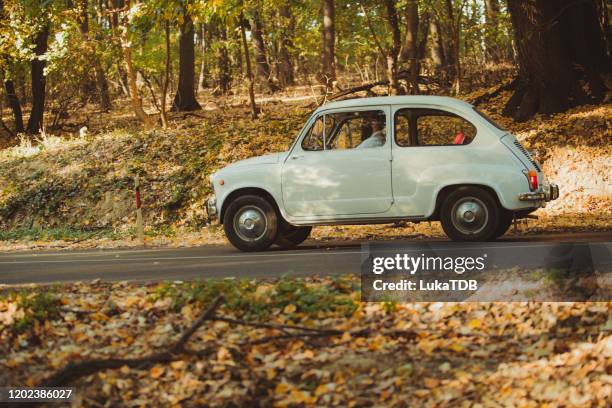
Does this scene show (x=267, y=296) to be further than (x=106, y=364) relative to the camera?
Yes

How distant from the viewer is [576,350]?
283 inches

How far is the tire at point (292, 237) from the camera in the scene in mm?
13922

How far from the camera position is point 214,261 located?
12164 mm

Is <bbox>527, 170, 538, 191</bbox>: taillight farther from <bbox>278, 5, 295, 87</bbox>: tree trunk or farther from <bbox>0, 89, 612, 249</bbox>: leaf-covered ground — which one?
<bbox>278, 5, 295, 87</bbox>: tree trunk

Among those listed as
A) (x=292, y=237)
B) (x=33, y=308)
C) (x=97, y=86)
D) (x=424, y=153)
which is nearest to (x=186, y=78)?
(x=97, y=86)

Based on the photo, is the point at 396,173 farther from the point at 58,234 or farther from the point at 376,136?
the point at 58,234

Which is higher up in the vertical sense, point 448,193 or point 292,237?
point 448,193

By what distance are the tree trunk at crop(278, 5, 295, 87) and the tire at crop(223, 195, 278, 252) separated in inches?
839

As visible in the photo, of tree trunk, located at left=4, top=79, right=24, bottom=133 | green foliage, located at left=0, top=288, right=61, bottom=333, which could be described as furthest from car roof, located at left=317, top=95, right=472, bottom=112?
tree trunk, located at left=4, top=79, right=24, bottom=133

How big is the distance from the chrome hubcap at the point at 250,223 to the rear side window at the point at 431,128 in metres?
2.26

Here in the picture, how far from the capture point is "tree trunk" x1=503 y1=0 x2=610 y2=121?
19906 millimetres

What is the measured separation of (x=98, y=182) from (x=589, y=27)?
1181 cm

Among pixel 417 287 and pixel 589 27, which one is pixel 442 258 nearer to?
pixel 417 287

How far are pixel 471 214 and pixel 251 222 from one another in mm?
3135
